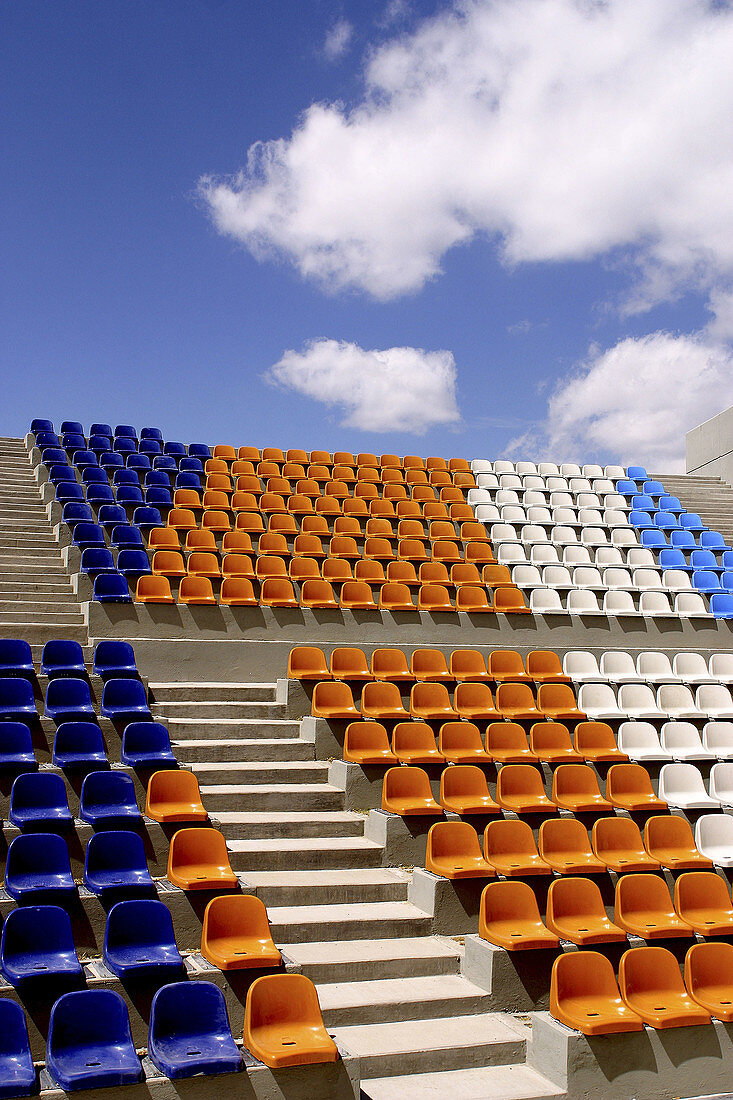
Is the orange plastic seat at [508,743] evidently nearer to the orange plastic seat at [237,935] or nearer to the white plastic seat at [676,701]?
the white plastic seat at [676,701]

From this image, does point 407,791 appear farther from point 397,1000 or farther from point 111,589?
point 111,589

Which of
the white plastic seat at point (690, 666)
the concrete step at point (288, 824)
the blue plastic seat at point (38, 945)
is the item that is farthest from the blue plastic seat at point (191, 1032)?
the white plastic seat at point (690, 666)

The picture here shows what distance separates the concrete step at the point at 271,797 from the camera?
230 inches

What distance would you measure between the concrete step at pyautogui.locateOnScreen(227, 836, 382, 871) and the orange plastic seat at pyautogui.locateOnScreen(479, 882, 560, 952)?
3.10 ft

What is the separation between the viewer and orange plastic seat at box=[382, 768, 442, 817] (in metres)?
5.75

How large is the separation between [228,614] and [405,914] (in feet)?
11.7

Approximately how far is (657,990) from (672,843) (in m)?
1.39

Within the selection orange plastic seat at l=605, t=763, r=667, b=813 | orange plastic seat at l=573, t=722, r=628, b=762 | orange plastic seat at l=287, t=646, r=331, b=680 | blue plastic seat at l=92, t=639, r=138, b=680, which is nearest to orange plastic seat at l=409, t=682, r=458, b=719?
orange plastic seat at l=287, t=646, r=331, b=680

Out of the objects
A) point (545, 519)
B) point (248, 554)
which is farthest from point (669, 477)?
point (248, 554)

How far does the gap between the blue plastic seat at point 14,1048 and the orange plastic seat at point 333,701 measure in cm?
347

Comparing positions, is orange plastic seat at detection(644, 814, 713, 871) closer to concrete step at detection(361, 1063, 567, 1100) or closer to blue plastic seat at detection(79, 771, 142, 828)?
concrete step at detection(361, 1063, 567, 1100)

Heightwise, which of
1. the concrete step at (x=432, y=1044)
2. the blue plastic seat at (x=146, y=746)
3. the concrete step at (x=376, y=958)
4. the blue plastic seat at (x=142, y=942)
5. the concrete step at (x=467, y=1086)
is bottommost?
the concrete step at (x=467, y=1086)

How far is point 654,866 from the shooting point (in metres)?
5.56

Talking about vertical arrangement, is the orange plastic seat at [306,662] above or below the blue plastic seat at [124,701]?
above
